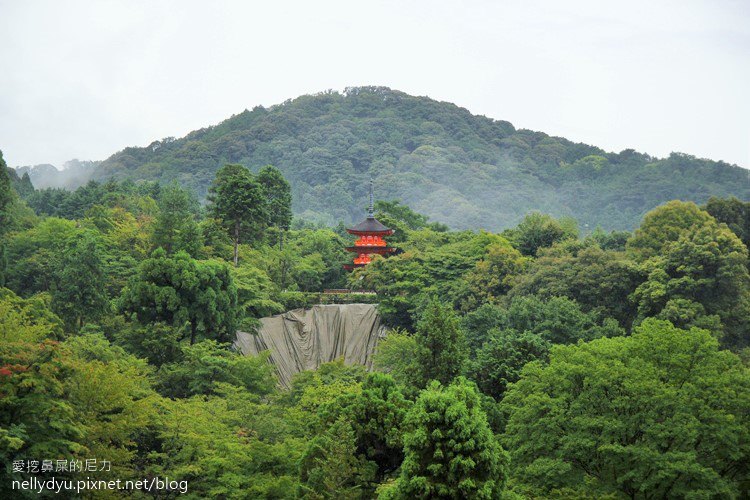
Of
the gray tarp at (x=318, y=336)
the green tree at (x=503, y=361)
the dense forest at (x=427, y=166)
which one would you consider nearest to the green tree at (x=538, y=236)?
the gray tarp at (x=318, y=336)

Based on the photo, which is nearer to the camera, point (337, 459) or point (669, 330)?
point (337, 459)

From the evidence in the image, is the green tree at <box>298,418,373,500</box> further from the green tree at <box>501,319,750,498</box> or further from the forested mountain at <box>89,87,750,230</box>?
the forested mountain at <box>89,87,750,230</box>

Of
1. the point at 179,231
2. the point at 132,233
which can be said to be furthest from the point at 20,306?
the point at 132,233

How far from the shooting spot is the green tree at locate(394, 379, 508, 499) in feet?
48.5

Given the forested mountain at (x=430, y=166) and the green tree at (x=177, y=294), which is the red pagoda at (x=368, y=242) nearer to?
the green tree at (x=177, y=294)

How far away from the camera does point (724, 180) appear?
93.4m

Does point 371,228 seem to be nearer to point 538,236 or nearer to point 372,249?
point 372,249

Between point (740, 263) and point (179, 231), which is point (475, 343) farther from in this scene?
point (179, 231)

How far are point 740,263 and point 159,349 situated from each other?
1790 centimetres

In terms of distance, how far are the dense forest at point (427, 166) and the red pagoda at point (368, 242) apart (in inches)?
1672

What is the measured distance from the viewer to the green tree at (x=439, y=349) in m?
23.2

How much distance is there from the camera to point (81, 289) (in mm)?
26594

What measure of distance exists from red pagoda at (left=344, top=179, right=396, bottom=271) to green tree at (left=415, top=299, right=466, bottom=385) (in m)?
18.1

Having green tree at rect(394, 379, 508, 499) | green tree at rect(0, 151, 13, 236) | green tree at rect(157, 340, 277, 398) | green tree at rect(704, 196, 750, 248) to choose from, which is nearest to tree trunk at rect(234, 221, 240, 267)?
green tree at rect(0, 151, 13, 236)
